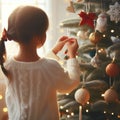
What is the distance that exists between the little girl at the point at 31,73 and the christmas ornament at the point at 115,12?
0.49 metres

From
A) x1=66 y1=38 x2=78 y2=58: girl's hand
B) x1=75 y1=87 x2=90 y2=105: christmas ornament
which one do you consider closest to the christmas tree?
x1=75 y1=87 x2=90 y2=105: christmas ornament

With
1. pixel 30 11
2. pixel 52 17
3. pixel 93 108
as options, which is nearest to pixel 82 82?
pixel 93 108

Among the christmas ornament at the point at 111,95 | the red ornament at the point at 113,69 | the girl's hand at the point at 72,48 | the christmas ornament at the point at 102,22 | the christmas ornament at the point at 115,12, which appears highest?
the christmas ornament at the point at 115,12

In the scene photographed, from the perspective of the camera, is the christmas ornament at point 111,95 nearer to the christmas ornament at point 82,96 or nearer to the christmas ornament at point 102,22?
the christmas ornament at point 82,96

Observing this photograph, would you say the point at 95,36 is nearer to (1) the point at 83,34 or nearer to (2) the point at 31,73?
(1) the point at 83,34

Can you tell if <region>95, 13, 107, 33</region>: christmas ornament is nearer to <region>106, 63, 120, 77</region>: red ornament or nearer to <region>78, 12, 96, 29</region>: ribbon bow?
<region>78, 12, 96, 29</region>: ribbon bow

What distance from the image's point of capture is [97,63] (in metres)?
2.01

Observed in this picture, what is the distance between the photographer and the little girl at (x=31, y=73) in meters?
1.52

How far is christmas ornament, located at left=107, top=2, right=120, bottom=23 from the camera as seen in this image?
1860 millimetres

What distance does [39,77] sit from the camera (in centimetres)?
155

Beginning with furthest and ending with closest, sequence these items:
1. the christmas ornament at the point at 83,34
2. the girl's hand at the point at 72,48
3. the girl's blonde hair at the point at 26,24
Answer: the christmas ornament at the point at 83,34 < the girl's hand at the point at 72,48 < the girl's blonde hair at the point at 26,24

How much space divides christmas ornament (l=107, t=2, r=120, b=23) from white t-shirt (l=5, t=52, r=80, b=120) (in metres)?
0.51

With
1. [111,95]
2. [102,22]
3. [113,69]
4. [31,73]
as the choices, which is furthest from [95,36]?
[31,73]

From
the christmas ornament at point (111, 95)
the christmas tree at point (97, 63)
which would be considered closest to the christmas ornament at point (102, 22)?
the christmas tree at point (97, 63)
